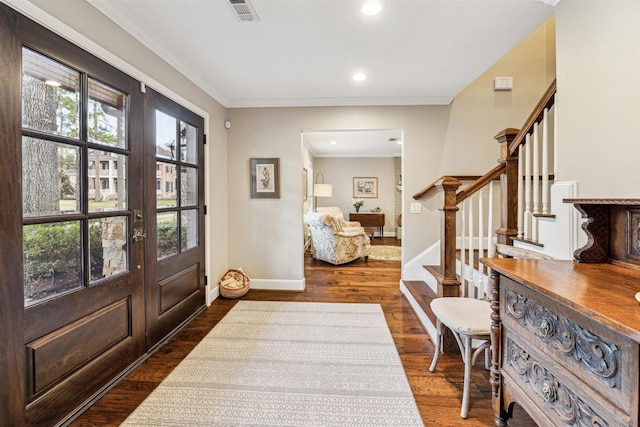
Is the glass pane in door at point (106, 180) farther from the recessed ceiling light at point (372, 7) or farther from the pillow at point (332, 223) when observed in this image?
the pillow at point (332, 223)

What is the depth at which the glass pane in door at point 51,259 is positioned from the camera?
1298mm

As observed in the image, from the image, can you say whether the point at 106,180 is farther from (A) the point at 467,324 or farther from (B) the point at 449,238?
(B) the point at 449,238

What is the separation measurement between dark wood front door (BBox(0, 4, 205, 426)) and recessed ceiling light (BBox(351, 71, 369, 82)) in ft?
5.68

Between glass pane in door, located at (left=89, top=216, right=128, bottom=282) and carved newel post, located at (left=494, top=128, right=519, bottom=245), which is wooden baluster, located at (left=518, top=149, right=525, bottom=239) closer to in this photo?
carved newel post, located at (left=494, top=128, right=519, bottom=245)

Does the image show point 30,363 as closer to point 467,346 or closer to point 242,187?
point 467,346

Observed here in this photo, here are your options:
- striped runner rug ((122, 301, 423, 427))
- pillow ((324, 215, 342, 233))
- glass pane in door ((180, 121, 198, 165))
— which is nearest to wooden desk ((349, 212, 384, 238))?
pillow ((324, 215, 342, 233))

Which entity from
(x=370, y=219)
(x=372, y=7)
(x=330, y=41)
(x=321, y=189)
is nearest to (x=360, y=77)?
(x=330, y=41)

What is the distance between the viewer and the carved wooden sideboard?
28.2 inches

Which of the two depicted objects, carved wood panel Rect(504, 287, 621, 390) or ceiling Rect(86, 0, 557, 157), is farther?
ceiling Rect(86, 0, 557, 157)

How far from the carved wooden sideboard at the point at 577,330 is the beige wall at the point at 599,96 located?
238 millimetres

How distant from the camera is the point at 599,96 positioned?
1.32m

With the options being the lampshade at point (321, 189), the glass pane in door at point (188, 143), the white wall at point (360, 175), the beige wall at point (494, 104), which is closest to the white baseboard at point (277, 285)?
the glass pane in door at point (188, 143)

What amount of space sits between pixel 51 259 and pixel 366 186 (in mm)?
7426

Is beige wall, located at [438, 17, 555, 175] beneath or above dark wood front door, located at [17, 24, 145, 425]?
above
